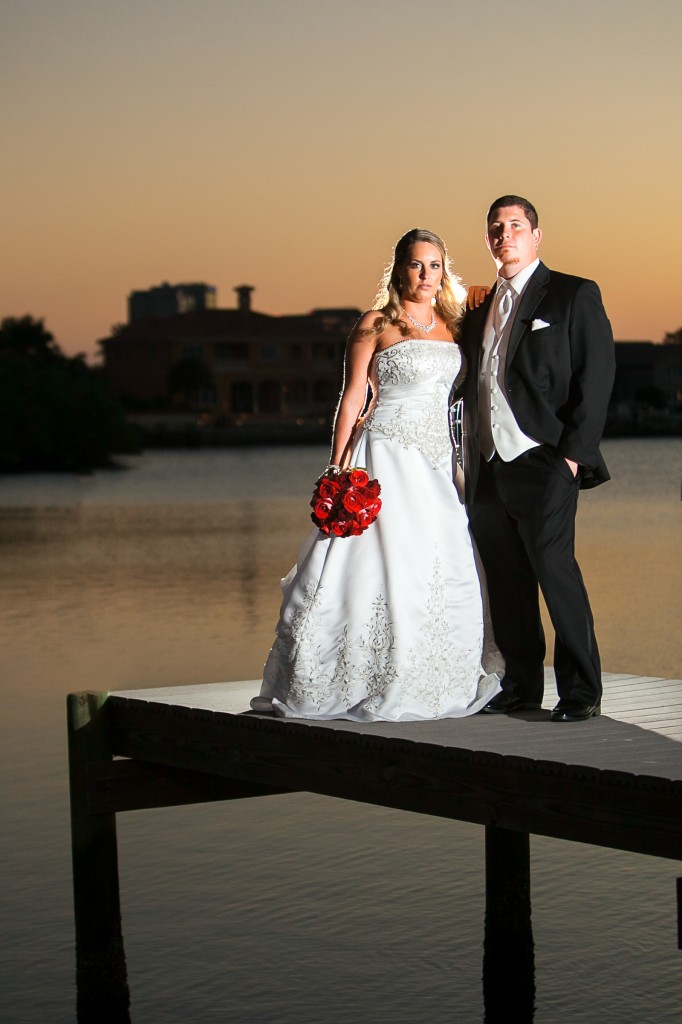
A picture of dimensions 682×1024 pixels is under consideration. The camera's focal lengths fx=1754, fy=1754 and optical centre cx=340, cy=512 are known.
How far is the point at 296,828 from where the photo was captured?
9.94 meters

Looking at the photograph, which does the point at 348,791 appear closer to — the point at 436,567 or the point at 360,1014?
the point at 436,567

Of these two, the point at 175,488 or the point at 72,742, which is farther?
the point at 175,488

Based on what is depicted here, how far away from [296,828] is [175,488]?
45.8m

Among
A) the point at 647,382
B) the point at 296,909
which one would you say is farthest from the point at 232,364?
the point at 296,909

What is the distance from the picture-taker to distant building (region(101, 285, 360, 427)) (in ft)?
401

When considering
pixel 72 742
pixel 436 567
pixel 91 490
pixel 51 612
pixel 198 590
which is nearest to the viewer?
pixel 436 567

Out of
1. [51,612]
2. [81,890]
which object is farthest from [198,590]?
[81,890]

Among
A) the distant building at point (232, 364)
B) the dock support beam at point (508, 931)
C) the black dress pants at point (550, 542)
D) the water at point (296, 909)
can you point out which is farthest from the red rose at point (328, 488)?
the distant building at point (232, 364)

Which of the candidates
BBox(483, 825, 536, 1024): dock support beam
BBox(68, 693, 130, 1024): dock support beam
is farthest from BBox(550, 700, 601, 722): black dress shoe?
BBox(68, 693, 130, 1024): dock support beam

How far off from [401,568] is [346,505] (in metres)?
0.32

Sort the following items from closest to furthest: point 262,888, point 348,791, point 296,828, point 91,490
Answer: point 348,791 → point 262,888 → point 296,828 → point 91,490

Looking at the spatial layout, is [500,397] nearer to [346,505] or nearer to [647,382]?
[346,505]

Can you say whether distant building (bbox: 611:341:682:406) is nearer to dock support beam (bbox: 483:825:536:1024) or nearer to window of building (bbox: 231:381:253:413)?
window of building (bbox: 231:381:253:413)

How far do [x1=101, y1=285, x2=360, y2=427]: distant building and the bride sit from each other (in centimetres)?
11401
